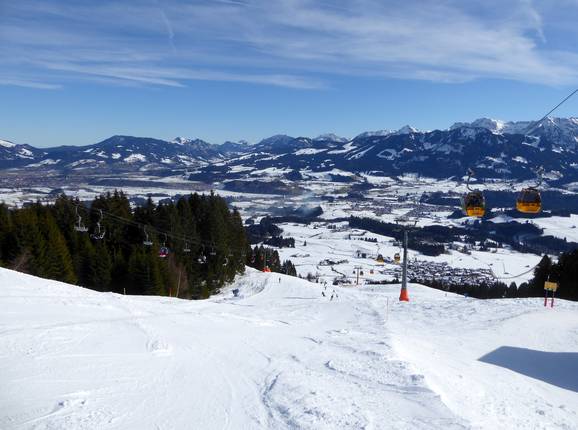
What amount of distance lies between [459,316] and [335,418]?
49.6 feet

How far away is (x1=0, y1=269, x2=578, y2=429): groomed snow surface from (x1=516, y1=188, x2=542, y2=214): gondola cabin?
437 centimetres

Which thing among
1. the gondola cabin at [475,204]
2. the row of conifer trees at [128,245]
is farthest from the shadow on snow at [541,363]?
the row of conifer trees at [128,245]

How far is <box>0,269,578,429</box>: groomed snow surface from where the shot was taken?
714 cm

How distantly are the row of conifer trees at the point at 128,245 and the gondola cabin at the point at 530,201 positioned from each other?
22.0 m

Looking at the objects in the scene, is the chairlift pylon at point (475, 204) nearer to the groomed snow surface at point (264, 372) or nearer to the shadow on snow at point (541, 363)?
the groomed snow surface at point (264, 372)

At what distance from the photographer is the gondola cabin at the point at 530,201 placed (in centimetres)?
1406

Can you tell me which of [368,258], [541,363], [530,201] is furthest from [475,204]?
[368,258]

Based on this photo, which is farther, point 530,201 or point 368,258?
point 368,258

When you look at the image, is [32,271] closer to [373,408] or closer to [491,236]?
[373,408]

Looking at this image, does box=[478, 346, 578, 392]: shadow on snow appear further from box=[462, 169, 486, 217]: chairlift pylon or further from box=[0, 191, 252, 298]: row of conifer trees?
box=[0, 191, 252, 298]: row of conifer trees

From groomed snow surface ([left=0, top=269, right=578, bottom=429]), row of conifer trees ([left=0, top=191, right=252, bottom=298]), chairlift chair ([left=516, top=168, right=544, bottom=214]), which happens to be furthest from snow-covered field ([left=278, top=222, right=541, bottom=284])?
chairlift chair ([left=516, top=168, right=544, bottom=214])

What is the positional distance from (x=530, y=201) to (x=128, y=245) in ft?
109

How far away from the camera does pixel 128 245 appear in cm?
4012

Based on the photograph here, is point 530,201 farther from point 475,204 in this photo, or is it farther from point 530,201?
point 475,204
